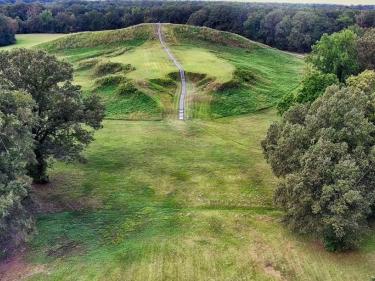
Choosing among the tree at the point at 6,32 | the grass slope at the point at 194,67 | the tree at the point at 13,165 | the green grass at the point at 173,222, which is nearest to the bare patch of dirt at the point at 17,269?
the green grass at the point at 173,222

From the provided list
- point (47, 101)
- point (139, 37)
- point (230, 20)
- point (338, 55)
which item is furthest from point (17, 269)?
point (230, 20)

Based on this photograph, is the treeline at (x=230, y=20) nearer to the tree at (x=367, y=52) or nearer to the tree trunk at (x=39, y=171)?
the tree at (x=367, y=52)

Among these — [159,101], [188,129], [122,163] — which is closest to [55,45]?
[159,101]

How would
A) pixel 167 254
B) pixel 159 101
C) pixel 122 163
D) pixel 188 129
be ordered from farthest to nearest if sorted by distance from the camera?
pixel 159 101
pixel 188 129
pixel 122 163
pixel 167 254

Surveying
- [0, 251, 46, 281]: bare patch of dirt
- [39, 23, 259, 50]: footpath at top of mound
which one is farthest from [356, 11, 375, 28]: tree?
[0, 251, 46, 281]: bare patch of dirt

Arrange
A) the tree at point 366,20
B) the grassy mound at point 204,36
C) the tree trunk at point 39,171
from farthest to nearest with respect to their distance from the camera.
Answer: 1. the tree at point 366,20
2. the grassy mound at point 204,36
3. the tree trunk at point 39,171

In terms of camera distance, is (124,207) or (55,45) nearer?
(124,207)

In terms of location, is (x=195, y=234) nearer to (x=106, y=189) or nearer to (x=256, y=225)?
(x=256, y=225)
